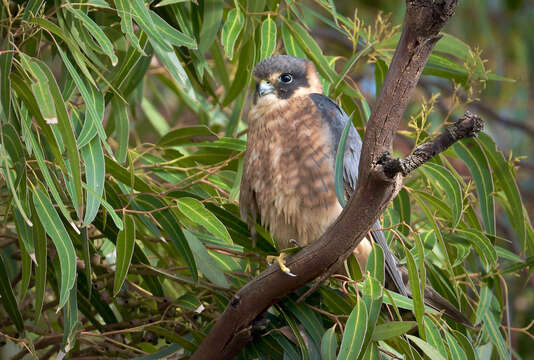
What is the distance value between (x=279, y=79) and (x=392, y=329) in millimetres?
1092

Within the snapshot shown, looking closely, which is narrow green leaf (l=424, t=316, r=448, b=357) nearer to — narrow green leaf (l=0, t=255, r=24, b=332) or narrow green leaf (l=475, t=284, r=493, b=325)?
narrow green leaf (l=475, t=284, r=493, b=325)

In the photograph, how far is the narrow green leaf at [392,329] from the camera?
196cm

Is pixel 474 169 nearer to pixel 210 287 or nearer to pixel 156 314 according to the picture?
pixel 210 287

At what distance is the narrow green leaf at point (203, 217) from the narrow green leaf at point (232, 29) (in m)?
0.46

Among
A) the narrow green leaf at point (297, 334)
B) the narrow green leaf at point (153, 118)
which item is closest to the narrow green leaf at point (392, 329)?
the narrow green leaf at point (297, 334)

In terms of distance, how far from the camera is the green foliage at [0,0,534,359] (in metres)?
2.04

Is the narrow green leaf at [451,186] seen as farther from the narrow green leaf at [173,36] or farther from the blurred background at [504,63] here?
the blurred background at [504,63]

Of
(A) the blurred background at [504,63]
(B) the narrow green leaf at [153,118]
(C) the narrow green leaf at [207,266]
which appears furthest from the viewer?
(A) the blurred background at [504,63]

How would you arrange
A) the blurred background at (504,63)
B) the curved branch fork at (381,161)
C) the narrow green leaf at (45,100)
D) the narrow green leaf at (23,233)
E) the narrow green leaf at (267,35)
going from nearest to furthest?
the curved branch fork at (381,161) → the narrow green leaf at (45,100) → the narrow green leaf at (23,233) → the narrow green leaf at (267,35) → the blurred background at (504,63)

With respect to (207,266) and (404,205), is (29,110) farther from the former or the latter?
(404,205)

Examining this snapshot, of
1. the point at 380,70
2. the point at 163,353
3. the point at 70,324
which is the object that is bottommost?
the point at 163,353

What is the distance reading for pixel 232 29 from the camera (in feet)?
8.14

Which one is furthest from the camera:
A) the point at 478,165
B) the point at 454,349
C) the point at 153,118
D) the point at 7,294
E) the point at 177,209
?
the point at 153,118

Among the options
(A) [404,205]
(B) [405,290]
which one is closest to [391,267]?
(B) [405,290]
